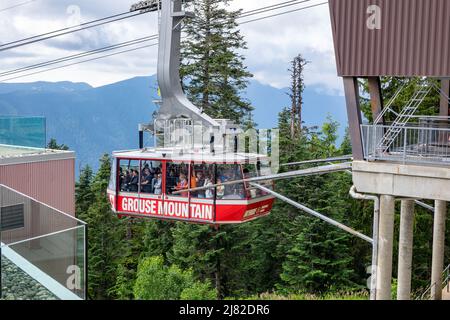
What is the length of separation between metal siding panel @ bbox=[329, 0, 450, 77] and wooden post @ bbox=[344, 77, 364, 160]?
1.24ft

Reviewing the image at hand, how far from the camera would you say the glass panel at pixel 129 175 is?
20.0 meters

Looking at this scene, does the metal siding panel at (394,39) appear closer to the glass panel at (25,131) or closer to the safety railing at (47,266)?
the safety railing at (47,266)

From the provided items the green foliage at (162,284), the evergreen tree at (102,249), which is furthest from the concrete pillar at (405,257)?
the evergreen tree at (102,249)

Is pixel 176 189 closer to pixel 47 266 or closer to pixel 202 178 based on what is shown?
pixel 202 178

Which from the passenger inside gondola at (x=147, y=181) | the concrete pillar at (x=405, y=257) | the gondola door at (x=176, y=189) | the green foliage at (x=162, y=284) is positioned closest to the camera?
the concrete pillar at (x=405, y=257)

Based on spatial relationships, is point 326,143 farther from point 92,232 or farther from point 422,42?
point 422,42

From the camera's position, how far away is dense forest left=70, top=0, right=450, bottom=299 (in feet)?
110

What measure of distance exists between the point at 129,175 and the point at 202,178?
2.75m

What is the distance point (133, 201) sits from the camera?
1995cm

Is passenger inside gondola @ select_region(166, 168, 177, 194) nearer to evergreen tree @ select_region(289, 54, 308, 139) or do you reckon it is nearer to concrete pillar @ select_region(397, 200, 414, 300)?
concrete pillar @ select_region(397, 200, 414, 300)

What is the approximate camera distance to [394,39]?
13.9 m

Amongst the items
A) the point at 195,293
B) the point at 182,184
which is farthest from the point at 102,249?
the point at 182,184

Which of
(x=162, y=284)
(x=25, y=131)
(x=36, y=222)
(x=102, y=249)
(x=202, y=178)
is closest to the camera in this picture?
(x=36, y=222)

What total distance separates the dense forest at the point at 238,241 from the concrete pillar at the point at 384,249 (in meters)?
17.5
